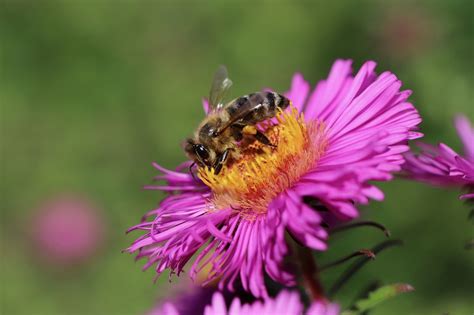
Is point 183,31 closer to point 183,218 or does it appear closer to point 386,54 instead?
point 386,54

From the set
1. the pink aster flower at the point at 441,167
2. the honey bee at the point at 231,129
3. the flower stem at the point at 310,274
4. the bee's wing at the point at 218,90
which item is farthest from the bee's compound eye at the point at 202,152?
the pink aster flower at the point at 441,167

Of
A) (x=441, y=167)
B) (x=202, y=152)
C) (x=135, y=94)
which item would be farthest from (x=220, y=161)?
(x=135, y=94)

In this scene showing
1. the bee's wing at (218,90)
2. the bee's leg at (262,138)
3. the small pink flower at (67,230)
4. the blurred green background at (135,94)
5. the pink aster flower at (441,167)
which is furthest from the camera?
the small pink flower at (67,230)

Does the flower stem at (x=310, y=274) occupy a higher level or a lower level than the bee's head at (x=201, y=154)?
lower

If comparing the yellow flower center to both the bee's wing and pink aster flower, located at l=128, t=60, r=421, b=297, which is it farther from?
the bee's wing

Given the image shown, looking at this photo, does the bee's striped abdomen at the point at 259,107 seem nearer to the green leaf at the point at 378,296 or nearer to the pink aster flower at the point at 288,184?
the pink aster flower at the point at 288,184

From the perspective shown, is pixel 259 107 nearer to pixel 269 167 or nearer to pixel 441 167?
pixel 269 167
